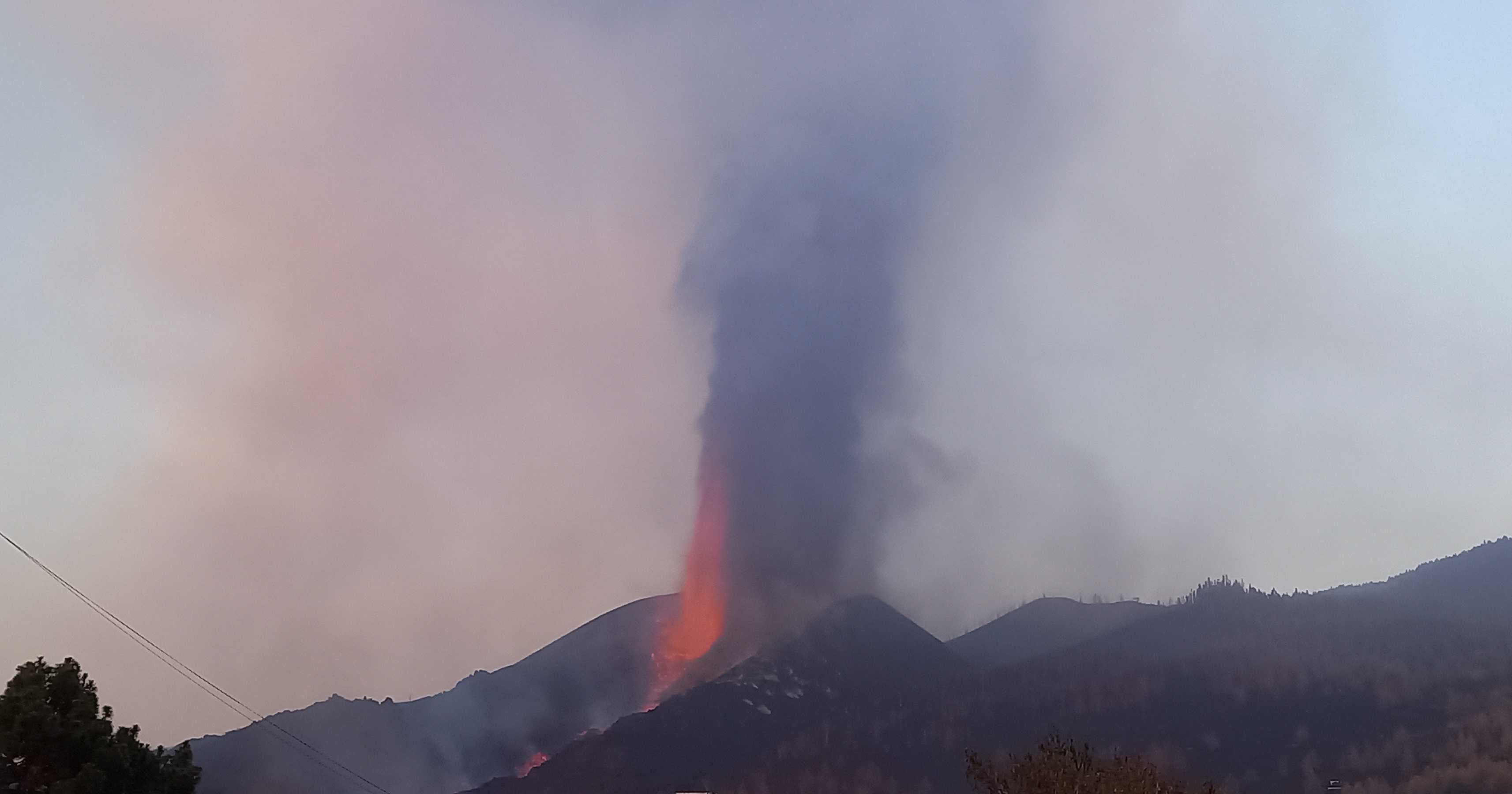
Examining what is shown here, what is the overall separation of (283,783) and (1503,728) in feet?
644

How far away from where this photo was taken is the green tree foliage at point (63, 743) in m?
38.6

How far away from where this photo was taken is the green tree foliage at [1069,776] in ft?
120

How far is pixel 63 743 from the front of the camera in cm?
3938

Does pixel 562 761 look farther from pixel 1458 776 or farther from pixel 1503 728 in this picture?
pixel 1503 728

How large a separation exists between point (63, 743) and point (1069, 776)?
3325 centimetres

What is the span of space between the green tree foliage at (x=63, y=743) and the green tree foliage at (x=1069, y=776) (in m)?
29.3

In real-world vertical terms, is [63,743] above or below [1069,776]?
above

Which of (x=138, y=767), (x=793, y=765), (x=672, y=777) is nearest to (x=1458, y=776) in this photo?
(x=793, y=765)

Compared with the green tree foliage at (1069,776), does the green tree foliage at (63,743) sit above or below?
above

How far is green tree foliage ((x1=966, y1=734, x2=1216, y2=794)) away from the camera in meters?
36.7

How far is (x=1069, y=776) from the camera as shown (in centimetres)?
3719

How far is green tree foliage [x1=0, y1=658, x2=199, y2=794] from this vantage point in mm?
38562

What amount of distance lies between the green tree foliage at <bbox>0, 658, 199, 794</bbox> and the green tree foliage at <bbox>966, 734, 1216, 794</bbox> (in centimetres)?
2929

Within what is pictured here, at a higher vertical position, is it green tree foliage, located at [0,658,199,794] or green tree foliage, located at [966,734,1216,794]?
green tree foliage, located at [0,658,199,794]
